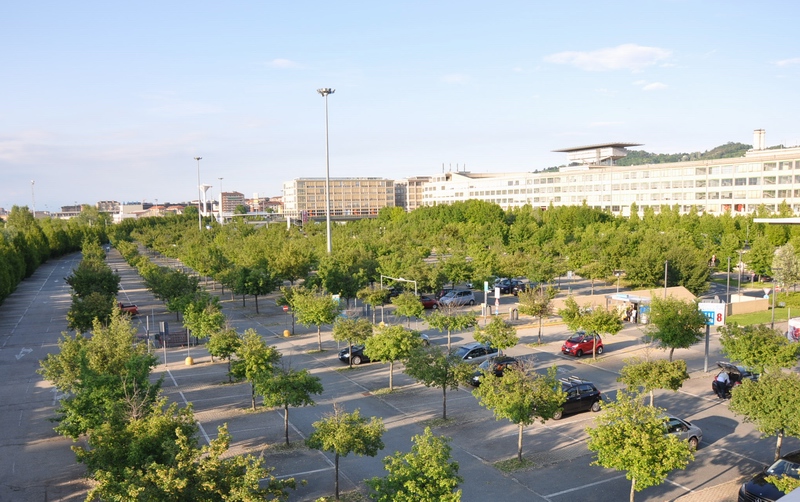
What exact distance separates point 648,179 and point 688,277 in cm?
6172

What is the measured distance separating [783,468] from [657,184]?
324 feet

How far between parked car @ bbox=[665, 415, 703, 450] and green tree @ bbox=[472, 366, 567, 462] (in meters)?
3.76

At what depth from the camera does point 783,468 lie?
16.6 metres

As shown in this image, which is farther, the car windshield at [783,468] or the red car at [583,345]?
the red car at [583,345]

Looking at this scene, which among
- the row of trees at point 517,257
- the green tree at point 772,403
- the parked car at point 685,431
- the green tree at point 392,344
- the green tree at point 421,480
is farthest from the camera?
the row of trees at point 517,257

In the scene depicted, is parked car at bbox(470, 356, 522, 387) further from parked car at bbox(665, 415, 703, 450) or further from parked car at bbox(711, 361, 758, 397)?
parked car at bbox(711, 361, 758, 397)

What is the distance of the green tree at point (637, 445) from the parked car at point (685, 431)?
4.08 metres

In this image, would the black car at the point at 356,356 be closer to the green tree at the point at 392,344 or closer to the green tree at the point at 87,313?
the green tree at the point at 392,344

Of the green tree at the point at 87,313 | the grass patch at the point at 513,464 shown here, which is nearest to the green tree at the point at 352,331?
the grass patch at the point at 513,464

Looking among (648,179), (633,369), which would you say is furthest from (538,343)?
(648,179)

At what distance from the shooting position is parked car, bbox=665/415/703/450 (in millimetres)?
19219

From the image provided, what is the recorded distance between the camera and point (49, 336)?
39812 mm

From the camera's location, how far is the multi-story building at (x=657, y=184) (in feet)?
295

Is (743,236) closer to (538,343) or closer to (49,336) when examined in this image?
(538,343)
